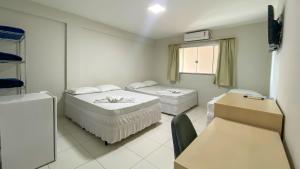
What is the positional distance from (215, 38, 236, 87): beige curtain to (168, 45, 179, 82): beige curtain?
1.35 metres

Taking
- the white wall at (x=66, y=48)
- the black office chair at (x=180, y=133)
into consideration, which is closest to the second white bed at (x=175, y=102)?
the white wall at (x=66, y=48)

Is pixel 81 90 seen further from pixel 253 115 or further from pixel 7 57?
pixel 253 115

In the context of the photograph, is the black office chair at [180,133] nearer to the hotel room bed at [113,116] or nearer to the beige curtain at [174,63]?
the hotel room bed at [113,116]

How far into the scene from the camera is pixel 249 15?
2930mm

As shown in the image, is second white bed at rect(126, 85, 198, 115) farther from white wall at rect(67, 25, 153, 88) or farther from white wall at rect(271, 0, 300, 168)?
white wall at rect(271, 0, 300, 168)

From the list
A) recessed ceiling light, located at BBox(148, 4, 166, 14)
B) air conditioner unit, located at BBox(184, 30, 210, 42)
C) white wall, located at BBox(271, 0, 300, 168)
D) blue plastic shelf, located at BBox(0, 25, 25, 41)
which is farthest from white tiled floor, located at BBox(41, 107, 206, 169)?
air conditioner unit, located at BBox(184, 30, 210, 42)

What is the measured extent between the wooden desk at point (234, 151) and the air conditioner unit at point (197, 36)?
321cm

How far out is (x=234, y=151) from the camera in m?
0.87

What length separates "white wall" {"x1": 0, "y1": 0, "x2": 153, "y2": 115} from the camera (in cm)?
261

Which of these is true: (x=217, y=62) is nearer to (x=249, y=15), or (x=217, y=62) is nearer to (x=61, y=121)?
(x=249, y=15)

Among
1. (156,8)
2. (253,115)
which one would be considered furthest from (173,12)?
(253,115)

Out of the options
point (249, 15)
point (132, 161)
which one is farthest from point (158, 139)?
point (249, 15)

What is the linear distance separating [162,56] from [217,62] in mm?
2002

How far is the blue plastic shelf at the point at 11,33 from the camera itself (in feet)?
6.89
